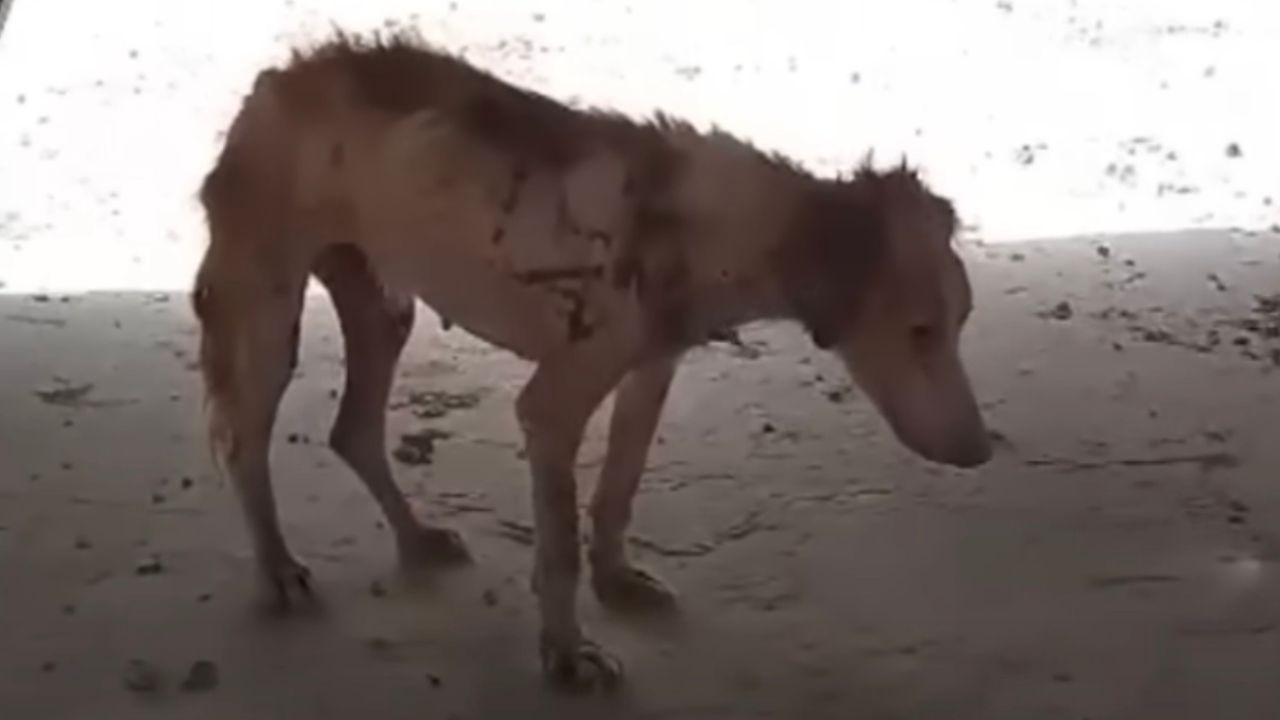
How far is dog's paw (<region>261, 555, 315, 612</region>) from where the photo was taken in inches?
119

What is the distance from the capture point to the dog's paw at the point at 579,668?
9.07ft

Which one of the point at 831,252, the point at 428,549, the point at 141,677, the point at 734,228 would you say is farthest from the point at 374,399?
the point at 831,252

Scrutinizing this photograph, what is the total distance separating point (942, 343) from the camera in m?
2.78

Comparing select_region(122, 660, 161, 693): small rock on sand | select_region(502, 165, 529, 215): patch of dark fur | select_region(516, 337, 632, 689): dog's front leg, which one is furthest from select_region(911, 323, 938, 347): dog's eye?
select_region(122, 660, 161, 693): small rock on sand

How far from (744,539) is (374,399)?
2.01 ft

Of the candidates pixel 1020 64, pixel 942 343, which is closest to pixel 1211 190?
pixel 1020 64

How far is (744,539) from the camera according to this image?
3.29 metres

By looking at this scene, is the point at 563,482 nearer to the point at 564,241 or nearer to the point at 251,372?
the point at 564,241

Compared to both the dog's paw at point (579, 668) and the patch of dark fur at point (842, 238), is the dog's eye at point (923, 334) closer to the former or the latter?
the patch of dark fur at point (842, 238)

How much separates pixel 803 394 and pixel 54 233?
219 centimetres

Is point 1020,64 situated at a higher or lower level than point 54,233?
higher

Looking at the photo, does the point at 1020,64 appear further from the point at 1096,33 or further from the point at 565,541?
the point at 565,541

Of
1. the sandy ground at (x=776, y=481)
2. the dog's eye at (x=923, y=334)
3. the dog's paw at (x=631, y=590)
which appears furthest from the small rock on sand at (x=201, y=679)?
the dog's eye at (x=923, y=334)

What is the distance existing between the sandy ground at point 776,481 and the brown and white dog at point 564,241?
0.28m
